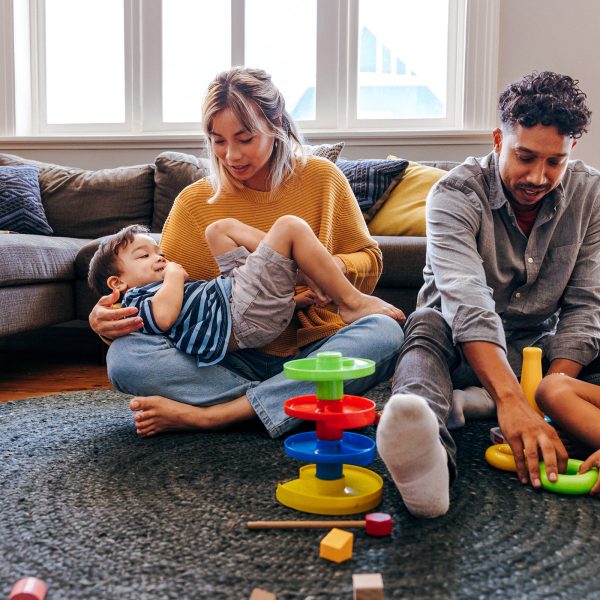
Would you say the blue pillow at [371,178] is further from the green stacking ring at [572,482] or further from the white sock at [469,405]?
the green stacking ring at [572,482]

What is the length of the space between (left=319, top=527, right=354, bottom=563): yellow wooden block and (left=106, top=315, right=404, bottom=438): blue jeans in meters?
0.55

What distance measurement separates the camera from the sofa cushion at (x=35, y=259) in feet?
7.14

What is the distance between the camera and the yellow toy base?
112cm

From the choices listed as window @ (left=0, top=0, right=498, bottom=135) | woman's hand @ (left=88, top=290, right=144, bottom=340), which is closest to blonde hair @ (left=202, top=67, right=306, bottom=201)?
woman's hand @ (left=88, top=290, right=144, bottom=340)

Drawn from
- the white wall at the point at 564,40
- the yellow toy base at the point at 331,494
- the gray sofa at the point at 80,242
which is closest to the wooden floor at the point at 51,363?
the gray sofa at the point at 80,242

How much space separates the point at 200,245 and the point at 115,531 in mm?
866

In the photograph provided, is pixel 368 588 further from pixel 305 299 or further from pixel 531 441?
pixel 305 299

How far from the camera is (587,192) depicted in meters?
1.53

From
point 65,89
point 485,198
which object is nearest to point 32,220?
point 65,89

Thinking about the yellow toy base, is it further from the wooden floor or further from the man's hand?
the wooden floor

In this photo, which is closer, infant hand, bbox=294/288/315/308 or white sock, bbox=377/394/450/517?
white sock, bbox=377/394/450/517

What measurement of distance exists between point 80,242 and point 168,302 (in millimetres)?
1276

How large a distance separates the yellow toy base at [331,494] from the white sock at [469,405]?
34 centimetres

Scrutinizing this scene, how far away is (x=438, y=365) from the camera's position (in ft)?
4.39
